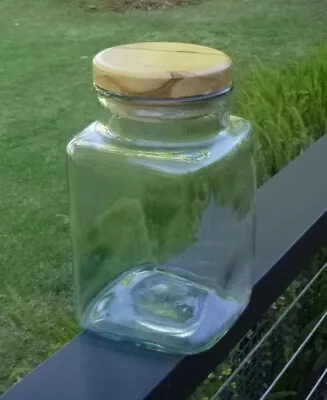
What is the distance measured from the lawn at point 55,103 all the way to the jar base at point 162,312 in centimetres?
65

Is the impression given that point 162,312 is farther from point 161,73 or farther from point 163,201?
point 161,73

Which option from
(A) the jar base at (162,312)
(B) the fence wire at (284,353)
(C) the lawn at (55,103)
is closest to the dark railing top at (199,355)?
(A) the jar base at (162,312)

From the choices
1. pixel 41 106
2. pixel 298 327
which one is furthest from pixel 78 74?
pixel 298 327

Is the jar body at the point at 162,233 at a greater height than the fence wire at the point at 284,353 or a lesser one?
greater

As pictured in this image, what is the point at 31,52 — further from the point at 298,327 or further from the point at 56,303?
the point at 298,327

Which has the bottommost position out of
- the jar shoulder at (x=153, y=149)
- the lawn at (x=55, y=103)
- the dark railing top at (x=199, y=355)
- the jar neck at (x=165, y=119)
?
the lawn at (x=55, y=103)

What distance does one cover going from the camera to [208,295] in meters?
0.87

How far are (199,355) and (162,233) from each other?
0.13m

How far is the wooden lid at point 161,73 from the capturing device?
25.6 inches

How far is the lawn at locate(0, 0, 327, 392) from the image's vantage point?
2.20 m

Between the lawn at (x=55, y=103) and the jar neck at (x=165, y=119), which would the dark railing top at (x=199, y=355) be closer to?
the jar neck at (x=165, y=119)

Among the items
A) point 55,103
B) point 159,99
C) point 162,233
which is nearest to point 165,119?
point 159,99

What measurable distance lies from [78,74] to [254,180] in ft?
12.2

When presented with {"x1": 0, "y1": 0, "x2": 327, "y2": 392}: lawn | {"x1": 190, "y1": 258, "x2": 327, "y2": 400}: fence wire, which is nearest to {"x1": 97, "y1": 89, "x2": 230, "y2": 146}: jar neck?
{"x1": 190, "y1": 258, "x2": 327, "y2": 400}: fence wire
